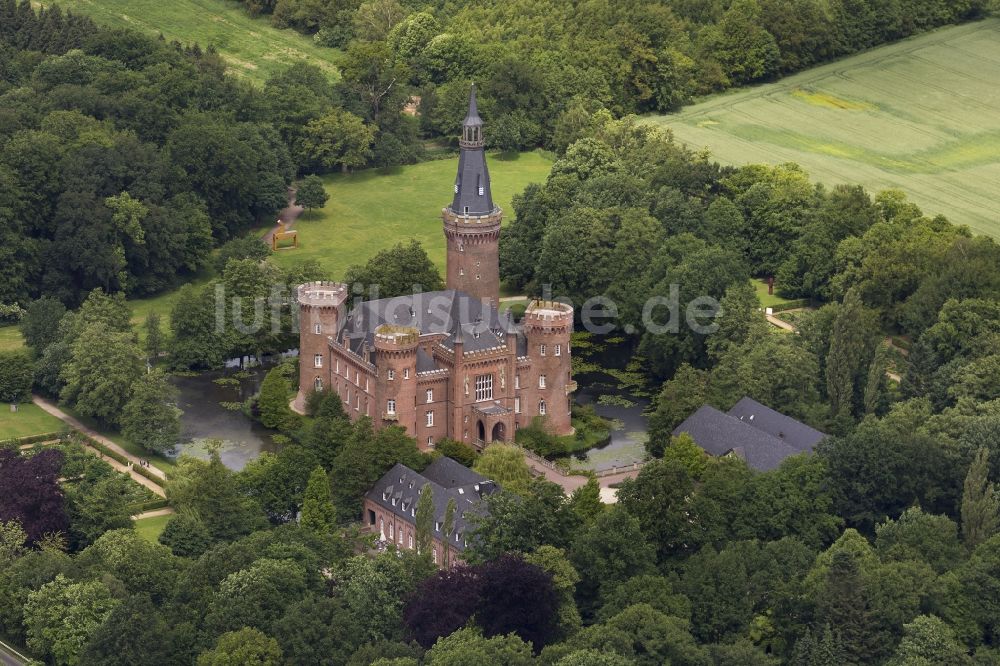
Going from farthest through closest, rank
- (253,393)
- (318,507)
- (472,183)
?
(253,393) → (472,183) → (318,507)

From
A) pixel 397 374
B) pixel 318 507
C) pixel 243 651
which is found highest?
pixel 397 374

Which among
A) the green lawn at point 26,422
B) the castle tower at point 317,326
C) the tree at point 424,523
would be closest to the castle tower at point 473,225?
the castle tower at point 317,326

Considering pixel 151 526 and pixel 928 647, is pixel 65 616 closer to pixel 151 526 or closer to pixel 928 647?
pixel 151 526

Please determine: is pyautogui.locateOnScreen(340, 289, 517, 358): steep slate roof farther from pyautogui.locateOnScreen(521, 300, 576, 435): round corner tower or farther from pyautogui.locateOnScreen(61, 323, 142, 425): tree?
pyautogui.locateOnScreen(61, 323, 142, 425): tree

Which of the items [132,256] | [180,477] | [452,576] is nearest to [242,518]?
[180,477]

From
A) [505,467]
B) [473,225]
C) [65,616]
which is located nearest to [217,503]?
[65,616]

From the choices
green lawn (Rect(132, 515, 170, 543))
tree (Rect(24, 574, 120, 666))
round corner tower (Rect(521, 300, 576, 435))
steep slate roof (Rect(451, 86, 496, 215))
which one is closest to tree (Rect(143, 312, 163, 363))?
steep slate roof (Rect(451, 86, 496, 215))

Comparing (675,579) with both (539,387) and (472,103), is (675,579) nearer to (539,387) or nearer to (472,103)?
(539,387)
